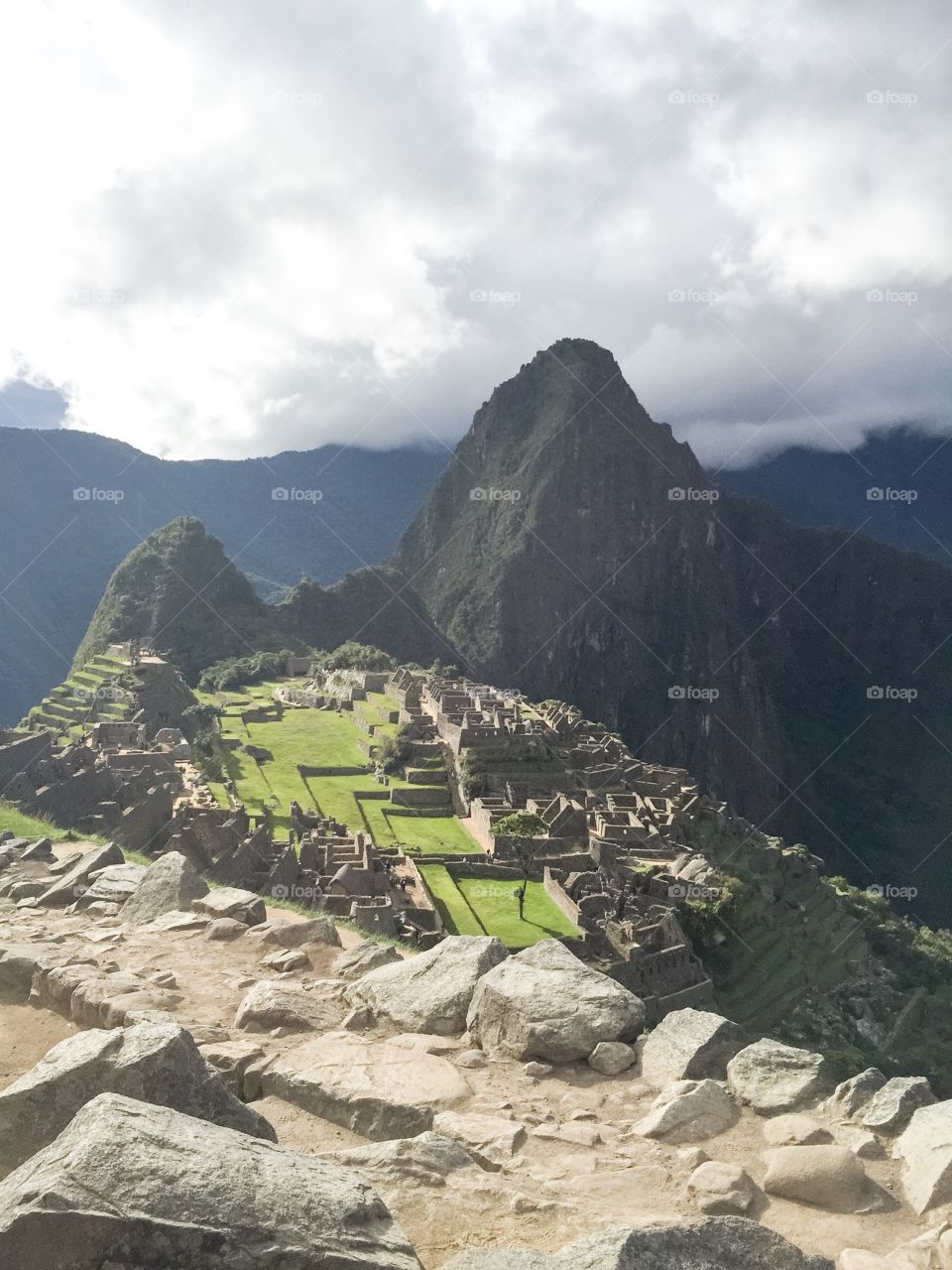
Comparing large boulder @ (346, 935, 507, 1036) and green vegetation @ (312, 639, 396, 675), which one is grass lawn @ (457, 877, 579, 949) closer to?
large boulder @ (346, 935, 507, 1036)

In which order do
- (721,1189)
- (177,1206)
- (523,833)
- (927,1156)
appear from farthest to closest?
(523,833), (927,1156), (721,1189), (177,1206)

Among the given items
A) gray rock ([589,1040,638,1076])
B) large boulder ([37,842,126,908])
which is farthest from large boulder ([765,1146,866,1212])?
large boulder ([37,842,126,908])

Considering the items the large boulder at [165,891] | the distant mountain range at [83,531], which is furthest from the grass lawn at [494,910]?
the distant mountain range at [83,531]

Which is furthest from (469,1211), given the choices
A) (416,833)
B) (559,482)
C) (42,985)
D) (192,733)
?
(559,482)

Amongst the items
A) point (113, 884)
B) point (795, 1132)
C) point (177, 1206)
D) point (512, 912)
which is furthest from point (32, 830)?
point (512, 912)

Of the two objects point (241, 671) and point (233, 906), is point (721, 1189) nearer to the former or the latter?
point (233, 906)
